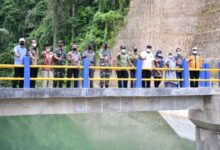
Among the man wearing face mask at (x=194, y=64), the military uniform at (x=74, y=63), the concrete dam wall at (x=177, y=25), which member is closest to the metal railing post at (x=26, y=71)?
the military uniform at (x=74, y=63)

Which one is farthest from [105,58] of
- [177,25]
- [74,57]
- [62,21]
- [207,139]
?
[62,21]

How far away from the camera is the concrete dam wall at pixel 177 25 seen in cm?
2213

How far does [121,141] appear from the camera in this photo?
1786cm

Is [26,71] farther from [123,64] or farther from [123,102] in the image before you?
[123,64]

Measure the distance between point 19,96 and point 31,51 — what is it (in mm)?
1596

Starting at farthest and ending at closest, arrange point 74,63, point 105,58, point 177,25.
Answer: point 177,25
point 105,58
point 74,63

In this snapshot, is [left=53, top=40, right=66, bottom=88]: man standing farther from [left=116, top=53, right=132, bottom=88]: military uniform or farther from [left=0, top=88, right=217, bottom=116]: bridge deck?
[left=116, top=53, right=132, bottom=88]: military uniform

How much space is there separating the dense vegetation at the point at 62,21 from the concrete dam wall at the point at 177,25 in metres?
2.34

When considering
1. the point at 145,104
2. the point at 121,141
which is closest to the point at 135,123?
the point at 121,141

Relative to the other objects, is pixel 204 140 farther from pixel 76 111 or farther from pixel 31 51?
pixel 31 51

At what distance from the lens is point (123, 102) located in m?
9.77

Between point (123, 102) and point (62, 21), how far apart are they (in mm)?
27145

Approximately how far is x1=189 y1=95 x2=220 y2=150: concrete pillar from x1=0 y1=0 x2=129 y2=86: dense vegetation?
17.7 meters

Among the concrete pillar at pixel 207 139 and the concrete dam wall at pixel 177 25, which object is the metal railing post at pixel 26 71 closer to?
the concrete pillar at pixel 207 139
